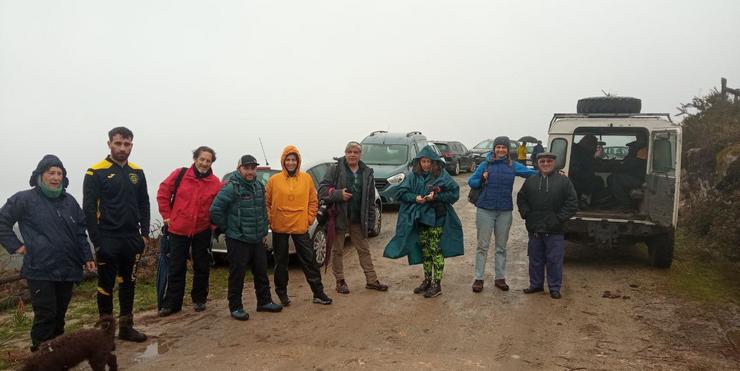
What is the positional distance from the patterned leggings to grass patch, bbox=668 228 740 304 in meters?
3.10

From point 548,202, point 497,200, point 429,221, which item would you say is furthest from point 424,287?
point 548,202

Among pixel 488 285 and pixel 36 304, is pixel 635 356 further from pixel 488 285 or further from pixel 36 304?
pixel 36 304

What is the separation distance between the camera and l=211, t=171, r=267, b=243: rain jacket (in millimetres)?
5598

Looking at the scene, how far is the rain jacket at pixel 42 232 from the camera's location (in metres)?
4.15

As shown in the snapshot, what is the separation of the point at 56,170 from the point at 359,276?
447 centimetres

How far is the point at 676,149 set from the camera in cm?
752

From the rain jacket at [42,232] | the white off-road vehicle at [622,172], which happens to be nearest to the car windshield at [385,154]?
the white off-road vehicle at [622,172]

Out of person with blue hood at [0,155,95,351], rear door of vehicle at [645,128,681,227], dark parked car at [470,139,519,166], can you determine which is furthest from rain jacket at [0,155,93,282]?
dark parked car at [470,139,519,166]

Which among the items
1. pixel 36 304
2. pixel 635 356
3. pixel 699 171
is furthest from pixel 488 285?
pixel 699 171

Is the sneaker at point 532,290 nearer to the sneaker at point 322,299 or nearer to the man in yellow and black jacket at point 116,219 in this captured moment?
the sneaker at point 322,299

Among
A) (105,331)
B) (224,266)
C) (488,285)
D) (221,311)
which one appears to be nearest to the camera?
(105,331)

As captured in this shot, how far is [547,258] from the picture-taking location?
21.8 ft

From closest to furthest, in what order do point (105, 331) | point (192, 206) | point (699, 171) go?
point (105, 331)
point (192, 206)
point (699, 171)

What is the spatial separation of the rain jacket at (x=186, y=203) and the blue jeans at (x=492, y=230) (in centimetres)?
335
